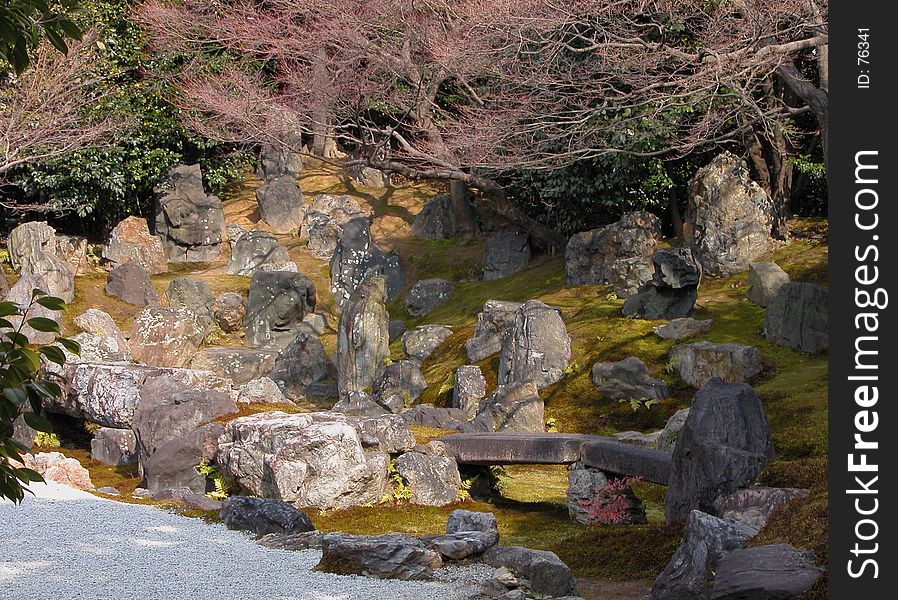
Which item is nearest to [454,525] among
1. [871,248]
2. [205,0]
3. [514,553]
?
[514,553]

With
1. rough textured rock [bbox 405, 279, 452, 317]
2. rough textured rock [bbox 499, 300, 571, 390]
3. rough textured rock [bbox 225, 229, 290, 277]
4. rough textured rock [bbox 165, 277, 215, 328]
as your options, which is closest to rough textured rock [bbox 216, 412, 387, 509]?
rough textured rock [bbox 499, 300, 571, 390]

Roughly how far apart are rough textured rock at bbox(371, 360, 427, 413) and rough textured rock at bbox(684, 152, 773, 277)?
5602 millimetres

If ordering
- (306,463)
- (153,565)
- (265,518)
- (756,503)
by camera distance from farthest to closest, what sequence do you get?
1. (306,463)
2. (265,518)
3. (153,565)
4. (756,503)

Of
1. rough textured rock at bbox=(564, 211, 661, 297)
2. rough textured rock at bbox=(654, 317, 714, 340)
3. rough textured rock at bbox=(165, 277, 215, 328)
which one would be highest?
rough textured rock at bbox=(564, 211, 661, 297)

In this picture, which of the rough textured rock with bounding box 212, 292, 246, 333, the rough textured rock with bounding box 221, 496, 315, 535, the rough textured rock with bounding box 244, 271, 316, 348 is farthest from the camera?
the rough textured rock with bounding box 212, 292, 246, 333

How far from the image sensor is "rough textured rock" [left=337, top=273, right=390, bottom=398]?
17.6 m

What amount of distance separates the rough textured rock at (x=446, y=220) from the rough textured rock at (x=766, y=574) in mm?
18955

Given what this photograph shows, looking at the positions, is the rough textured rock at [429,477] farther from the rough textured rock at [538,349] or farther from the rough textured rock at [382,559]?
the rough textured rock at [538,349]

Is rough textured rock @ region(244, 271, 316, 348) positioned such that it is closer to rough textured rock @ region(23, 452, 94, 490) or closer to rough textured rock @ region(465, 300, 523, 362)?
rough textured rock @ region(465, 300, 523, 362)

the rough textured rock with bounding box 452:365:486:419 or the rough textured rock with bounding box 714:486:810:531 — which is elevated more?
the rough textured rock with bounding box 452:365:486:419

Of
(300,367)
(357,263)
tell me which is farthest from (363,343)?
(357,263)

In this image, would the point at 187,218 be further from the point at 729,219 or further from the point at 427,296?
the point at 729,219

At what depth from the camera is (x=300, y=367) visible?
18688 mm

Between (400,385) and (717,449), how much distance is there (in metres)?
Result: 8.74
